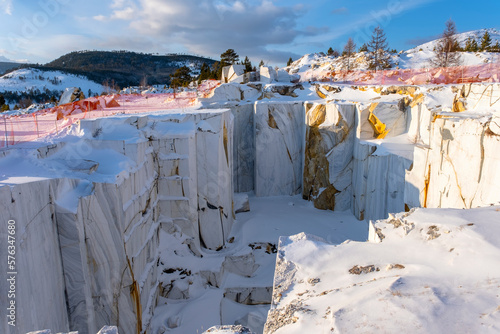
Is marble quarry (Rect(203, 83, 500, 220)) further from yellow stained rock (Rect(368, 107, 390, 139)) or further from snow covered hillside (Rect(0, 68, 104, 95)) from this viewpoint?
snow covered hillside (Rect(0, 68, 104, 95))

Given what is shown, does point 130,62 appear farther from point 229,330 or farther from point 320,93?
point 229,330

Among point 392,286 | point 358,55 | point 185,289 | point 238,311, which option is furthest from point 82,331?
point 358,55

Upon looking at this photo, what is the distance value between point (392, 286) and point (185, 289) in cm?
650

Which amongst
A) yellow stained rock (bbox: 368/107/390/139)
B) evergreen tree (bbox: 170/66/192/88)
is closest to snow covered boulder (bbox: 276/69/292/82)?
yellow stained rock (bbox: 368/107/390/139)

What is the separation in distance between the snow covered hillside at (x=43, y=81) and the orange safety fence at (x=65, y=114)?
5674 cm

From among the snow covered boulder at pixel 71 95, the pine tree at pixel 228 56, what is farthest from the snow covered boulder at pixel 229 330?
the pine tree at pixel 228 56

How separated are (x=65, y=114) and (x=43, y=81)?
70996 millimetres

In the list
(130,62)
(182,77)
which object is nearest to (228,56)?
(182,77)

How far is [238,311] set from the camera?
825cm

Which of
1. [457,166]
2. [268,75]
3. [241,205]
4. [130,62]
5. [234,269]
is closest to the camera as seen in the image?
[457,166]

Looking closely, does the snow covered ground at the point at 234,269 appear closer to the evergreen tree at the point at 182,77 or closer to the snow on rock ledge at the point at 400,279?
the snow on rock ledge at the point at 400,279

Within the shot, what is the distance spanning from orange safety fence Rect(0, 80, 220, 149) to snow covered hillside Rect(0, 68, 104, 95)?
186 ft

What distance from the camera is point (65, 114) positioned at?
1146cm

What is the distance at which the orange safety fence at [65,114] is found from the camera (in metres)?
7.98
